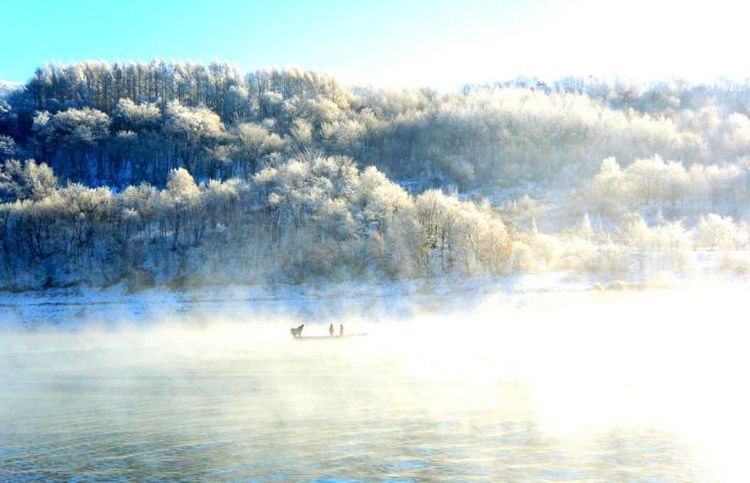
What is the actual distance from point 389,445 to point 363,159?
372 feet

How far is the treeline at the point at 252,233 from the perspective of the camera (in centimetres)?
6506

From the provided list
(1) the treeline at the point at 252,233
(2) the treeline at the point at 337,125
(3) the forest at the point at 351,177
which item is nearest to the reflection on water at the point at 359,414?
(1) the treeline at the point at 252,233

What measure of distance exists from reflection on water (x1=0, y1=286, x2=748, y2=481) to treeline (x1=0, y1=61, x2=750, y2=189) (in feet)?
278

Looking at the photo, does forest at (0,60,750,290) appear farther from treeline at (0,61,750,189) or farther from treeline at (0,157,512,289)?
treeline at (0,61,750,189)

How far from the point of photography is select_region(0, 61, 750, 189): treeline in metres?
122

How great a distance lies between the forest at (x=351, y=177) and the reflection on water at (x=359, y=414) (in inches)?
1220

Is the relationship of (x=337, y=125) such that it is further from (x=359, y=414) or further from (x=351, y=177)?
(x=359, y=414)

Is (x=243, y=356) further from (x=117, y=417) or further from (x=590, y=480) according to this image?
(x=590, y=480)

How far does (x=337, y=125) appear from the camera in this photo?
142 metres

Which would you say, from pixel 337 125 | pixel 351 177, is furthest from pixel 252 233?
pixel 337 125

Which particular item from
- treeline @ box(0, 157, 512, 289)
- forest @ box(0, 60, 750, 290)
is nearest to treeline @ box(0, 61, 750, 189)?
forest @ box(0, 60, 750, 290)

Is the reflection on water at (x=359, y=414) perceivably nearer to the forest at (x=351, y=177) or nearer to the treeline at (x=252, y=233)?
the treeline at (x=252, y=233)

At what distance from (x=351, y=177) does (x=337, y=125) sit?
174ft

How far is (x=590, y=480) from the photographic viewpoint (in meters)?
12.5
